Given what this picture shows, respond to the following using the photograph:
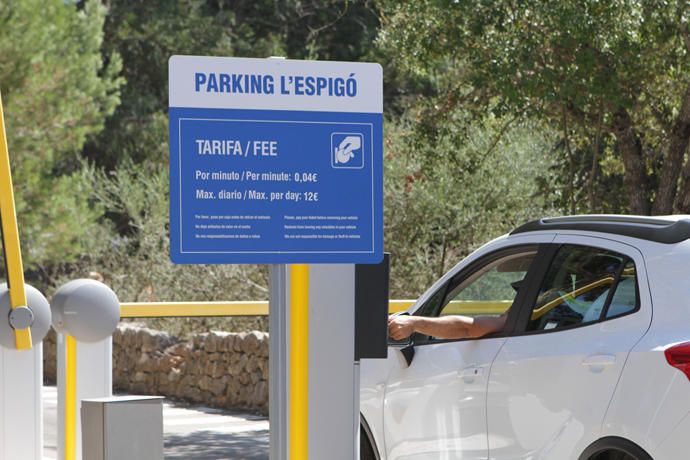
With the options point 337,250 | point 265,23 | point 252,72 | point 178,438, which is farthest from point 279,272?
point 265,23

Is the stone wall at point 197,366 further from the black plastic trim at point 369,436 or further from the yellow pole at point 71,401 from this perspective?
the yellow pole at point 71,401

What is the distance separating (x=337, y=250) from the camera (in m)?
4.23

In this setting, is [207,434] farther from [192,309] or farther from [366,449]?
[366,449]

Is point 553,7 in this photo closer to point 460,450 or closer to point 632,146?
point 632,146

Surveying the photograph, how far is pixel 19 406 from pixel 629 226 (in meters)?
3.12

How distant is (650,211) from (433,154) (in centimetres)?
223

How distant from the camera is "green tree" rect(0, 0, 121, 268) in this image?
2272 cm

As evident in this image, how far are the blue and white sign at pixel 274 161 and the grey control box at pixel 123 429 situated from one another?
620mm

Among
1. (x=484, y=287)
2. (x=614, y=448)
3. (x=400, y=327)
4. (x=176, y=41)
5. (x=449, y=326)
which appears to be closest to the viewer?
(x=614, y=448)

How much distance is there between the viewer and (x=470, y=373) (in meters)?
6.04

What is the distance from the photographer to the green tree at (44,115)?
74.5ft

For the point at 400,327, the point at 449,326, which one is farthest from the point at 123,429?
the point at 449,326

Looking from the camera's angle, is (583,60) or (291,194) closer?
(291,194)

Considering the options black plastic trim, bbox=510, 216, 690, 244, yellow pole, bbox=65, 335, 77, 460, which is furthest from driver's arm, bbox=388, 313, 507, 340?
yellow pole, bbox=65, 335, 77, 460
